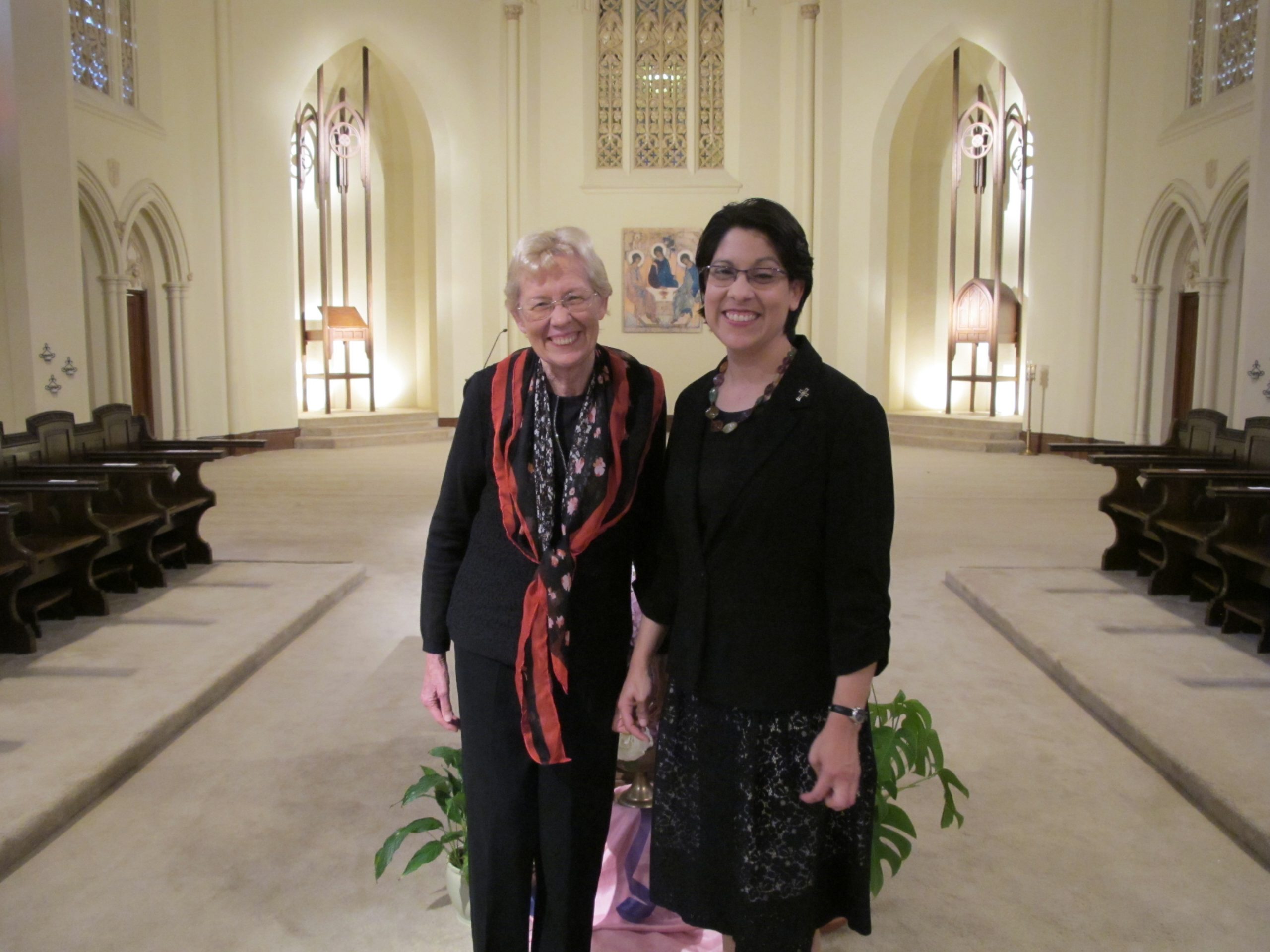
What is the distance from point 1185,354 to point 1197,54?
3.08 meters

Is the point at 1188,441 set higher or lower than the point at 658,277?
lower

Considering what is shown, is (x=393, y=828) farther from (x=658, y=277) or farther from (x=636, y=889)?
(x=658, y=277)

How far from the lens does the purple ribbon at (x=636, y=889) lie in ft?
7.72

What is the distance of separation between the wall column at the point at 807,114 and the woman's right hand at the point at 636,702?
1380 centimetres

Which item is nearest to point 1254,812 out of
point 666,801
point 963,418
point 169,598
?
point 666,801

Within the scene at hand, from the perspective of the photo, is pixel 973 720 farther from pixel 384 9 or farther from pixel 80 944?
pixel 384 9

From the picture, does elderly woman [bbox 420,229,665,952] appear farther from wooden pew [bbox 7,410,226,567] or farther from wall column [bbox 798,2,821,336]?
wall column [bbox 798,2,821,336]

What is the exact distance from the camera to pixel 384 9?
14.5 m

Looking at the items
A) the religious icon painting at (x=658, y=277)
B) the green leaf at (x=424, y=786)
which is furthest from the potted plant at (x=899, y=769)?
the religious icon painting at (x=658, y=277)

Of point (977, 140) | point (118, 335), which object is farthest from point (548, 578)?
point (977, 140)

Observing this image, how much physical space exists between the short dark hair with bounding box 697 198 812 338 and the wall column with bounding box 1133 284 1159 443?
37.7 feet

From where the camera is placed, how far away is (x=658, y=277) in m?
15.5

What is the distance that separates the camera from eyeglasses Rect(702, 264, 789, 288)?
1.61 meters

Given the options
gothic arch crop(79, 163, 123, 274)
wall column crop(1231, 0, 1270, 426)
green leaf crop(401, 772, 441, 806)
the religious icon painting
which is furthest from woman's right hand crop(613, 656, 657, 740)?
the religious icon painting
